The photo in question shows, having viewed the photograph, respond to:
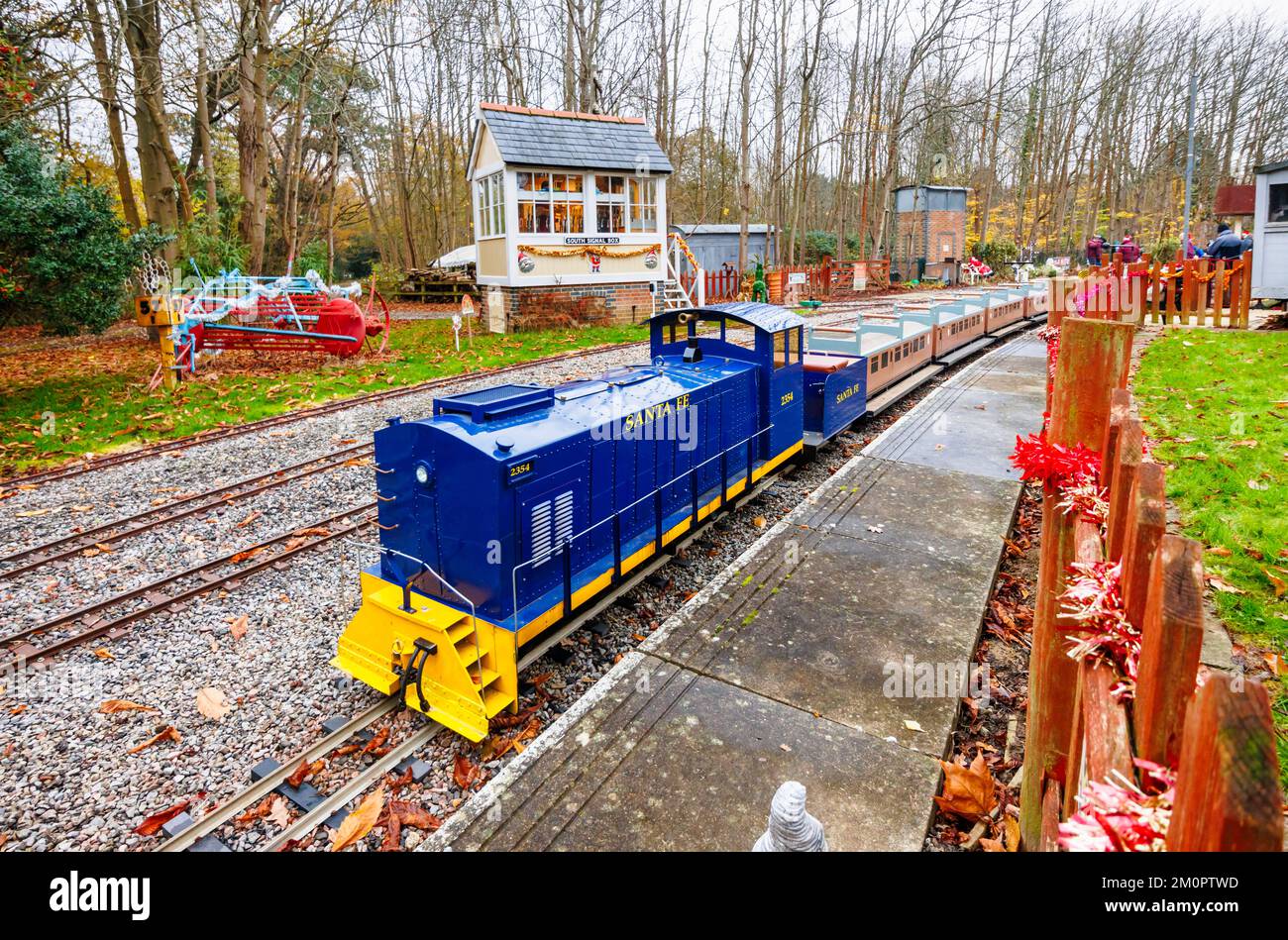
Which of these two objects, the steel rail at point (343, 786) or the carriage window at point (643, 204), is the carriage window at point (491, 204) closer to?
the carriage window at point (643, 204)

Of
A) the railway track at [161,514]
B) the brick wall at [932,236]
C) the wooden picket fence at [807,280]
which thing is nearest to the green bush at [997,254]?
the brick wall at [932,236]

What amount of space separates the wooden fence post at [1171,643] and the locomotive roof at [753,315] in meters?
8.01

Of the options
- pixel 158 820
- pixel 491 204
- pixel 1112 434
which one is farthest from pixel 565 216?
pixel 1112 434

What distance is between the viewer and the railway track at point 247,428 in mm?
10523

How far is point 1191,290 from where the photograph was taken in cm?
1772

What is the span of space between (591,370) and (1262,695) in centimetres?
1638

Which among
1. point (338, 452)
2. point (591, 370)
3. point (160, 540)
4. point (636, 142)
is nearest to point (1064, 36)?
point (636, 142)

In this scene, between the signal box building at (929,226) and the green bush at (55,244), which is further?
the signal box building at (929,226)

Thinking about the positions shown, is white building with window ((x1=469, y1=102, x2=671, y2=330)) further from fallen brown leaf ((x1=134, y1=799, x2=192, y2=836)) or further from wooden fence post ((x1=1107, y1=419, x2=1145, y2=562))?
wooden fence post ((x1=1107, y1=419, x2=1145, y2=562))

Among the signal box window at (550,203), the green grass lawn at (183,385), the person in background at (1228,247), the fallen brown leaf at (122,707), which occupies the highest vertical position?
the signal box window at (550,203)

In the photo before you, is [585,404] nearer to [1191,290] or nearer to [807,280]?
[1191,290]

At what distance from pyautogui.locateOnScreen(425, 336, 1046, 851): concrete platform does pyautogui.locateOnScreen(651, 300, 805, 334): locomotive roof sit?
8.30 ft

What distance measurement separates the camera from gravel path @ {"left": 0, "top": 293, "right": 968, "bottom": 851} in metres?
4.68

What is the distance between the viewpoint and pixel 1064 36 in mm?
44000
